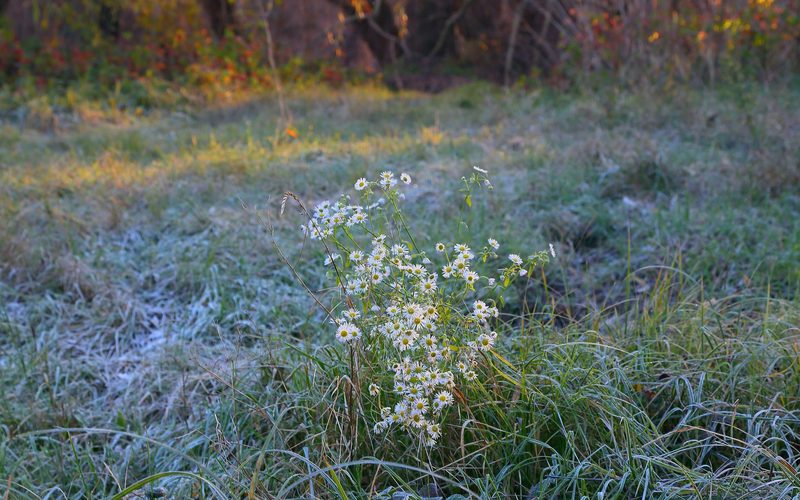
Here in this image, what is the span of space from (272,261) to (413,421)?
2438 mm

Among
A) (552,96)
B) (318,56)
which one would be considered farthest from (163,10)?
(552,96)

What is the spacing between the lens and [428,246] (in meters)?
4.14

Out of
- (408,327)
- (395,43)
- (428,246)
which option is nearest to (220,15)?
(395,43)

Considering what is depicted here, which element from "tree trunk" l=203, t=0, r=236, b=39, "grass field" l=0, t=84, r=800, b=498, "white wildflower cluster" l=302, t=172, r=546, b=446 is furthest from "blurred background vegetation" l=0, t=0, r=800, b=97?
"white wildflower cluster" l=302, t=172, r=546, b=446

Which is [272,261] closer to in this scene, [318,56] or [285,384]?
[285,384]

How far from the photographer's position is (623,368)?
2426mm

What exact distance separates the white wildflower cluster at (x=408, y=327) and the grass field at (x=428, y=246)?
0.11 m

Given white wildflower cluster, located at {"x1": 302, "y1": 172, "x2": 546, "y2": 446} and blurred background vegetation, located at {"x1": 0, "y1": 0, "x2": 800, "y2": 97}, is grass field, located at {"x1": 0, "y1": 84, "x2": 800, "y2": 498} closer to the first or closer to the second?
white wildflower cluster, located at {"x1": 302, "y1": 172, "x2": 546, "y2": 446}

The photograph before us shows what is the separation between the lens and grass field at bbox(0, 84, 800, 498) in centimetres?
213

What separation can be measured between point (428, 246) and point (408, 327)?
2.22 m

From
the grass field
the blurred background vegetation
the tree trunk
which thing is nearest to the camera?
the grass field

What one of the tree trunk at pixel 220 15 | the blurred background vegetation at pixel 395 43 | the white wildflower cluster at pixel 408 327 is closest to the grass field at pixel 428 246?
the white wildflower cluster at pixel 408 327

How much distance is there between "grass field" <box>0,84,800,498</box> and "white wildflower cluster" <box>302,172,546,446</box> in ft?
0.37

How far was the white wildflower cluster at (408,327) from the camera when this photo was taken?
195 cm
